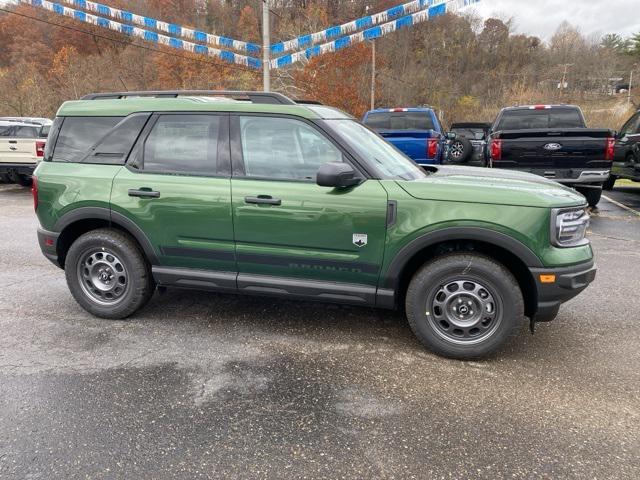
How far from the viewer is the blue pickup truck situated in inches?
392

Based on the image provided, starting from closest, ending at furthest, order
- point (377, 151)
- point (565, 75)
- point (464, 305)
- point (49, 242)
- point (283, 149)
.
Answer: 1. point (464, 305)
2. point (283, 149)
3. point (377, 151)
4. point (49, 242)
5. point (565, 75)

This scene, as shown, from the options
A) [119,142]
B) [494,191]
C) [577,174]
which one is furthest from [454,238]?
[577,174]

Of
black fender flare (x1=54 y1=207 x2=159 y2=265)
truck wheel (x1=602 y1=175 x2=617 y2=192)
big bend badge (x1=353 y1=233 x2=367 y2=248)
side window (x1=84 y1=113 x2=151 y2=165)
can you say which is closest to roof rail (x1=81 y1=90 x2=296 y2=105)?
side window (x1=84 y1=113 x2=151 y2=165)

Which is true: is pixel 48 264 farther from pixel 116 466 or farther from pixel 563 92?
pixel 563 92

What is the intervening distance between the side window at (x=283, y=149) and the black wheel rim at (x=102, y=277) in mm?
1495

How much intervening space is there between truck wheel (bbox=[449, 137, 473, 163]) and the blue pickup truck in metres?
3.44

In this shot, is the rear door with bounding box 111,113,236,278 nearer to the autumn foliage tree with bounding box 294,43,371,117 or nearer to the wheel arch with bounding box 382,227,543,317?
the wheel arch with bounding box 382,227,543,317

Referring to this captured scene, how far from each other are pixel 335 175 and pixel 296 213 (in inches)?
17.6

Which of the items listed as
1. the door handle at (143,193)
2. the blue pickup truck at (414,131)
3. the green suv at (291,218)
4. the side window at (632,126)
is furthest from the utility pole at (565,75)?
the door handle at (143,193)

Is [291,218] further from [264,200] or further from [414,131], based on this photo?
[414,131]

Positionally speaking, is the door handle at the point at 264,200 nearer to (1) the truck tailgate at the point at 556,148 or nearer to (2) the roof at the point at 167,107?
(2) the roof at the point at 167,107

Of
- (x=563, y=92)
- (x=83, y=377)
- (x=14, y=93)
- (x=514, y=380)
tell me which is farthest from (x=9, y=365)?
(x=563, y=92)

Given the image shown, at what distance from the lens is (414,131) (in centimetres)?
1033

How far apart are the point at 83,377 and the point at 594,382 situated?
3382mm
